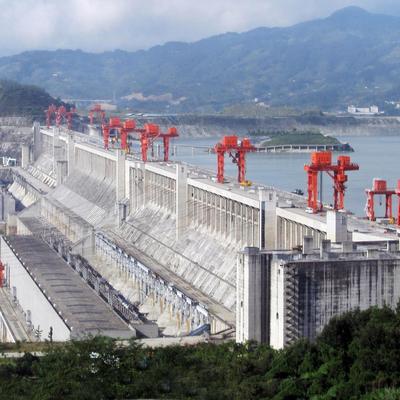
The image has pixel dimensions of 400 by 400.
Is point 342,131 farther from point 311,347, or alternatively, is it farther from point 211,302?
point 311,347

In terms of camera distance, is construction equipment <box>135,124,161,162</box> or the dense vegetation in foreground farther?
construction equipment <box>135,124,161,162</box>

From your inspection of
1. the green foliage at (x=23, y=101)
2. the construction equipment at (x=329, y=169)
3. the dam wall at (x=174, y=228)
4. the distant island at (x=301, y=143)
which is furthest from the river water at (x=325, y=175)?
the green foliage at (x=23, y=101)

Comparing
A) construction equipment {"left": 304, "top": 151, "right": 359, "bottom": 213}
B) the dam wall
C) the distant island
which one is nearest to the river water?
the distant island

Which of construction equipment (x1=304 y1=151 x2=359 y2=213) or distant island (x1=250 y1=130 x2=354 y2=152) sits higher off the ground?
construction equipment (x1=304 y1=151 x2=359 y2=213)

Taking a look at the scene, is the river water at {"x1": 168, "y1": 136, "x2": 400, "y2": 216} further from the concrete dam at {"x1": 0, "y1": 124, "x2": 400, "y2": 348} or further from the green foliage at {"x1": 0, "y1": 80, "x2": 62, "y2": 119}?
the green foliage at {"x1": 0, "y1": 80, "x2": 62, "y2": 119}

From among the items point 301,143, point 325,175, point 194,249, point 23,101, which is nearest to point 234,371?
point 194,249

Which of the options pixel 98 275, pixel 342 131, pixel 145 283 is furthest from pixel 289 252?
pixel 342 131
